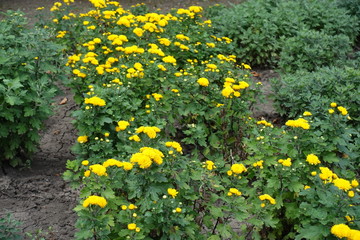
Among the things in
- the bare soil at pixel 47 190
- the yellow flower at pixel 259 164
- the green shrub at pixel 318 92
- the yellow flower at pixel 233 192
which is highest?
the yellow flower at pixel 233 192

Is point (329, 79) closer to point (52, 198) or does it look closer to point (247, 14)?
point (247, 14)

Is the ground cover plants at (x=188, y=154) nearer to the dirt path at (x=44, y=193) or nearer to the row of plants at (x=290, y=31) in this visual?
the dirt path at (x=44, y=193)

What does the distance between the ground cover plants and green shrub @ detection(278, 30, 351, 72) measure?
3.80ft

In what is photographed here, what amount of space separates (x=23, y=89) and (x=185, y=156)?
5.70 ft

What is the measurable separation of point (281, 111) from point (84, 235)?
364cm

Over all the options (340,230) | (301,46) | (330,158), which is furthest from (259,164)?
(301,46)

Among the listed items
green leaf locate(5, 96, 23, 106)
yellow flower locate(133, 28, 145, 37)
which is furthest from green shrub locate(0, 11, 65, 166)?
yellow flower locate(133, 28, 145, 37)

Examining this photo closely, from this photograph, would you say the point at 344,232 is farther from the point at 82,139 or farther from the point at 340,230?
the point at 82,139

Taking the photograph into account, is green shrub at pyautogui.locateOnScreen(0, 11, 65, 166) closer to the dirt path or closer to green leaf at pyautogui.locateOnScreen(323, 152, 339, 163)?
the dirt path

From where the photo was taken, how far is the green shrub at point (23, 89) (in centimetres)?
381

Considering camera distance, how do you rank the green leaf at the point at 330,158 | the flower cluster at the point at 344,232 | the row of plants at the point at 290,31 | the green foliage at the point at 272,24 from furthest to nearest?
the green foliage at the point at 272,24 → the row of plants at the point at 290,31 → the green leaf at the point at 330,158 → the flower cluster at the point at 344,232

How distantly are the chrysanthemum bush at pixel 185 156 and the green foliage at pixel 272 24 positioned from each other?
125 cm

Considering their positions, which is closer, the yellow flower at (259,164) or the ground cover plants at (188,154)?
the ground cover plants at (188,154)

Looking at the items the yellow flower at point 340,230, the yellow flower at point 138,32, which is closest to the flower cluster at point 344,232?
the yellow flower at point 340,230
